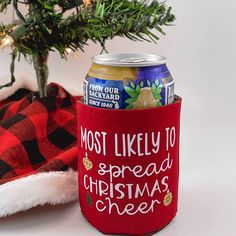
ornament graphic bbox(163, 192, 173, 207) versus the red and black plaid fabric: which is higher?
the red and black plaid fabric

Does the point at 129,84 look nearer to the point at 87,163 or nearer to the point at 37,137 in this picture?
the point at 87,163

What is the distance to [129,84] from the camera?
0.58 m

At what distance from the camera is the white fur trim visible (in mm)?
655

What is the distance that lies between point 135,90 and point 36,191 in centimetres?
21

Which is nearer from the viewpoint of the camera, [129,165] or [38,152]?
[129,165]

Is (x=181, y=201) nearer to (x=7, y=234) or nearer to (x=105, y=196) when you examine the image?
(x=105, y=196)

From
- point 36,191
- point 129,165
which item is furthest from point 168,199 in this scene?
point 36,191

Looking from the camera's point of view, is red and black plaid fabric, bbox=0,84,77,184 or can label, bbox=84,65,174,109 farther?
red and black plaid fabric, bbox=0,84,77,184

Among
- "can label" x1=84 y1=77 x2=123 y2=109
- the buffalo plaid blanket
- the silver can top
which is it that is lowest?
the buffalo plaid blanket

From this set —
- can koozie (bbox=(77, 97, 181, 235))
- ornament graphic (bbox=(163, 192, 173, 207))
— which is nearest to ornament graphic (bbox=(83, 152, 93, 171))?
can koozie (bbox=(77, 97, 181, 235))

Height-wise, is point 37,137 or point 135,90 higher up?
point 135,90

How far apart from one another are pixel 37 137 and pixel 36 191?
14 centimetres

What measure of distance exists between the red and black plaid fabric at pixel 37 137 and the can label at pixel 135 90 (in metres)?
0.17

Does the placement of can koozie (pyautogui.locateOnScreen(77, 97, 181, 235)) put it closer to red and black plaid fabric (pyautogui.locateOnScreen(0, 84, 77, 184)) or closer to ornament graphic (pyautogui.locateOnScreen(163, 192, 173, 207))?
ornament graphic (pyautogui.locateOnScreen(163, 192, 173, 207))
